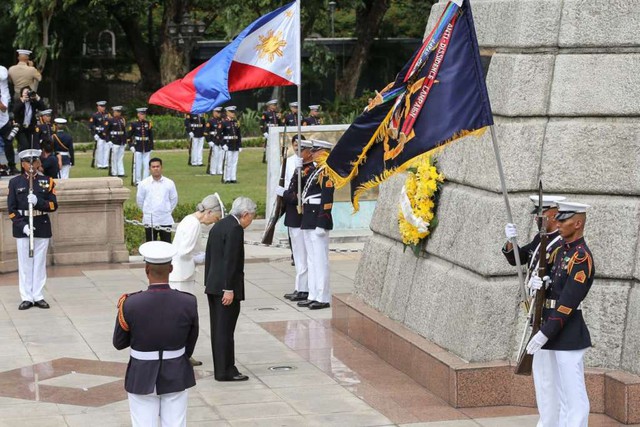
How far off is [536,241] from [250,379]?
3.36 metres

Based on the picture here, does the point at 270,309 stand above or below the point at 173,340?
below

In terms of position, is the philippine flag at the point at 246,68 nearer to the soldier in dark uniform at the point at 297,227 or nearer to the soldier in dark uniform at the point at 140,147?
the soldier in dark uniform at the point at 297,227

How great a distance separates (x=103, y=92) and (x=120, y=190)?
33.8 m

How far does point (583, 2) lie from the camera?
400 inches

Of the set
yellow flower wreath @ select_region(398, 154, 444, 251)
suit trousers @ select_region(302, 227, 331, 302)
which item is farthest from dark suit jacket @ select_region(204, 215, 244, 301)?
suit trousers @ select_region(302, 227, 331, 302)

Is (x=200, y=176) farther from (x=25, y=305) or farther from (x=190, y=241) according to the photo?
(x=190, y=241)

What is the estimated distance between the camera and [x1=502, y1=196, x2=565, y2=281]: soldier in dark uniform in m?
9.00

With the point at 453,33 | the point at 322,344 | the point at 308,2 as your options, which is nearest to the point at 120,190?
the point at 322,344

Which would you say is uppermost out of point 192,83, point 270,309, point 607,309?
point 192,83

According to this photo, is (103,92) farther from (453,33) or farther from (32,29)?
(453,33)

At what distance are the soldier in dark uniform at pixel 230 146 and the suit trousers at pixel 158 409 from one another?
23.2 m

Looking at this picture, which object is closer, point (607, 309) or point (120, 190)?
point (607, 309)

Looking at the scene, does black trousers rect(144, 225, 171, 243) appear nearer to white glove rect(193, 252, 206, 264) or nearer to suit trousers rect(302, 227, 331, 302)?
suit trousers rect(302, 227, 331, 302)

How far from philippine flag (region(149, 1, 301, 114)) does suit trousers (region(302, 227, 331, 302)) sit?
1.93m
